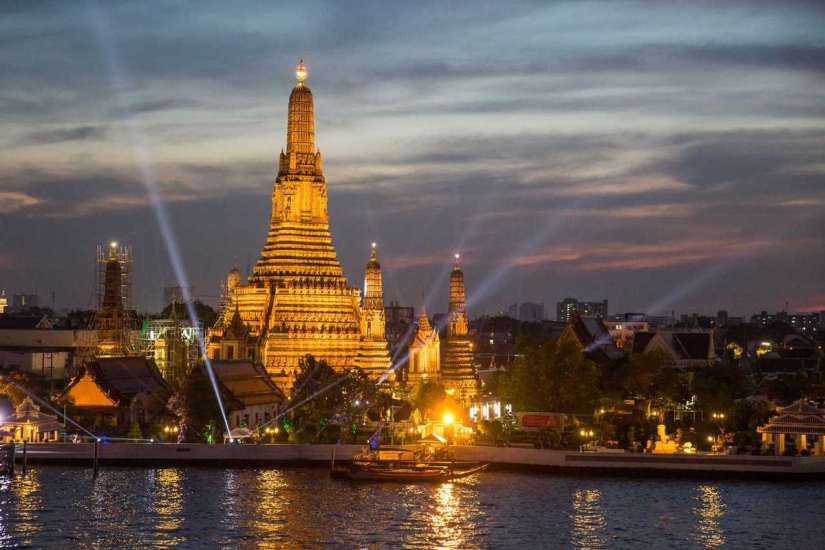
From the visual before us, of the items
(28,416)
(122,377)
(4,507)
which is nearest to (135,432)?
(28,416)

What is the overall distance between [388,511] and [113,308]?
42.8 meters

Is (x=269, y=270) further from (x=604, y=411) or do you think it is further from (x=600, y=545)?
(x=600, y=545)

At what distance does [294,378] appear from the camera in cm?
8931

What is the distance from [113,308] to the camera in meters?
96.1

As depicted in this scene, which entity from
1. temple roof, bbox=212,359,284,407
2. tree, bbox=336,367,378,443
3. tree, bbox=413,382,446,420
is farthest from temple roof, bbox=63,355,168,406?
tree, bbox=413,382,446,420

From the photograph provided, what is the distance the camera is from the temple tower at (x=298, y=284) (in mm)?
89875

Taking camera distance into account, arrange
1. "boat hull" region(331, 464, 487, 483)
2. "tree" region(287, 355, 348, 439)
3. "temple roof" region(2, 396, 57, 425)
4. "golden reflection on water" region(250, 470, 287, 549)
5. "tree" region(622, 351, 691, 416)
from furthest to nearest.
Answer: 1. "tree" region(622, 351, 691, 416)
2. "tree" region(287, 355, 348, 439)
3. "temple roof" region(2, 396, 57, 425)
4. "boat hull" region(331, 464, 487, 483)
5. "golden reflection on water" region(250, 470, 287, 549)

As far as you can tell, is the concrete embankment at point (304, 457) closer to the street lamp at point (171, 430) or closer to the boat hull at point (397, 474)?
the boat hull at point (397, 474)

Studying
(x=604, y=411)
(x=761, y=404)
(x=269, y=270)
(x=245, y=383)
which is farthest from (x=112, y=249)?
(x=761, y=404)

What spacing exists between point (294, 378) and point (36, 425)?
20.4 meters

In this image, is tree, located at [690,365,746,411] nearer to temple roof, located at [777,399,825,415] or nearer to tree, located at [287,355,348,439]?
temple roof, located at [777,399,825,415]

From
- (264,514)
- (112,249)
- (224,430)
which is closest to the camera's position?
(264,514)

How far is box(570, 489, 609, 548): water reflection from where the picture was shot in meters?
52.1

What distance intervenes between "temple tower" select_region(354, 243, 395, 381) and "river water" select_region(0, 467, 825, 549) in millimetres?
21467
